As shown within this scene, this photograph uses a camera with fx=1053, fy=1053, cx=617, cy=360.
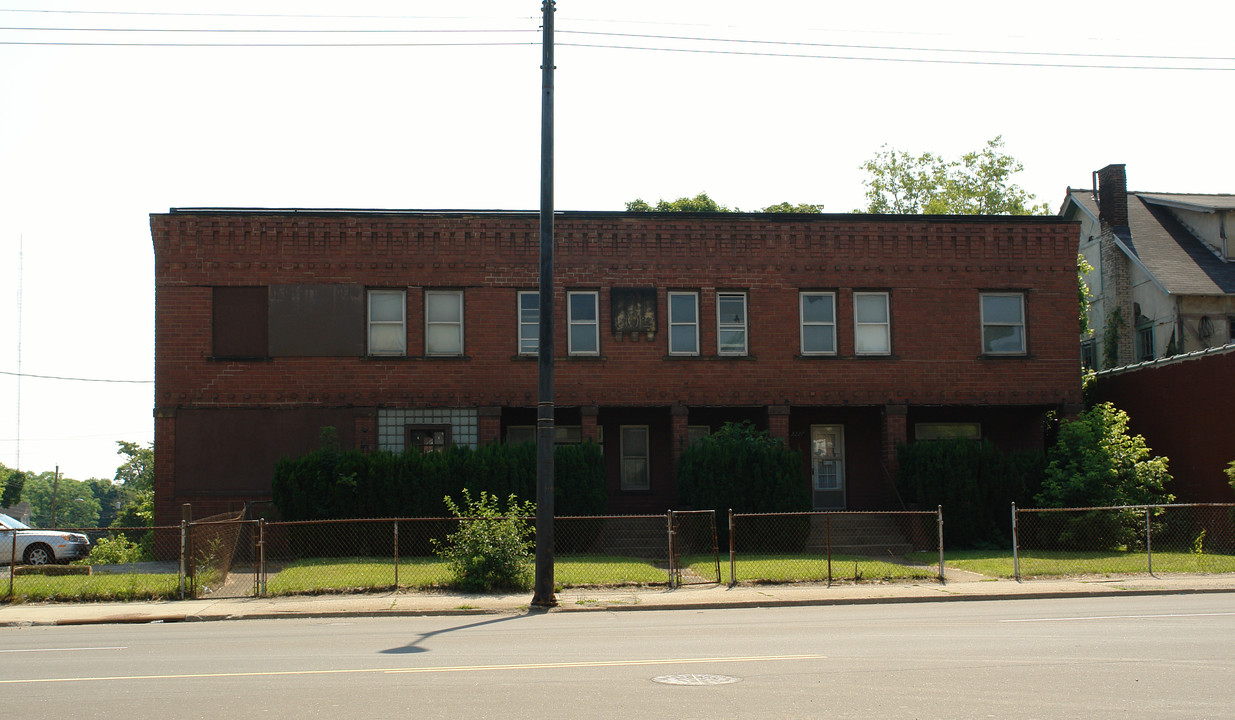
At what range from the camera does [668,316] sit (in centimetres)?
2619

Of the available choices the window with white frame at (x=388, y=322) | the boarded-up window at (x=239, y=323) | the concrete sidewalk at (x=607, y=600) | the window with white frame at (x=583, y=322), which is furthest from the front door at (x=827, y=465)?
the boarded-up window at (x=239, y=323)

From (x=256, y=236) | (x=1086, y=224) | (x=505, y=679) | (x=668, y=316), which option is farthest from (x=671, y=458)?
(x=1086, y=224)

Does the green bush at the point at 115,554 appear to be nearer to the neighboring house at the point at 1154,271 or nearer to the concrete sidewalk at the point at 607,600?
the concrete sidewalk at the point at 607,600

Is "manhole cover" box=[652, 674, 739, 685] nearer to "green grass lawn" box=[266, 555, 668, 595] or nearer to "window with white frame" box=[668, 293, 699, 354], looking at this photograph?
"green grass lawn" box=[266, 555, 668, 595]

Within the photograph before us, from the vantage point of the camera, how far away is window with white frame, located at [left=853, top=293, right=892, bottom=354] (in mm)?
26672

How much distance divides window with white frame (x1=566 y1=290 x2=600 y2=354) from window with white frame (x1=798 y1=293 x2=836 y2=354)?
5.18 meters

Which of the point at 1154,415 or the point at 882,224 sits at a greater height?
the point at 882,224

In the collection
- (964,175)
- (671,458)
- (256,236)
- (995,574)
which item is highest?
(964,175)

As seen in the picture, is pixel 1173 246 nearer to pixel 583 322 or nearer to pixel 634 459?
pixel 634 459

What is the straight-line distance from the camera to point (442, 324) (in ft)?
84.2

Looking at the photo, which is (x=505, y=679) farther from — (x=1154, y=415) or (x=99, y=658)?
(x=1154, y=415)

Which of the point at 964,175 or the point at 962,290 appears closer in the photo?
the point at 962,290

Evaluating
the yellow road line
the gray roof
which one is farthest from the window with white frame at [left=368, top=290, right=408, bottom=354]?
the gray roof

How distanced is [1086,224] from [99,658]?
1518 inches
